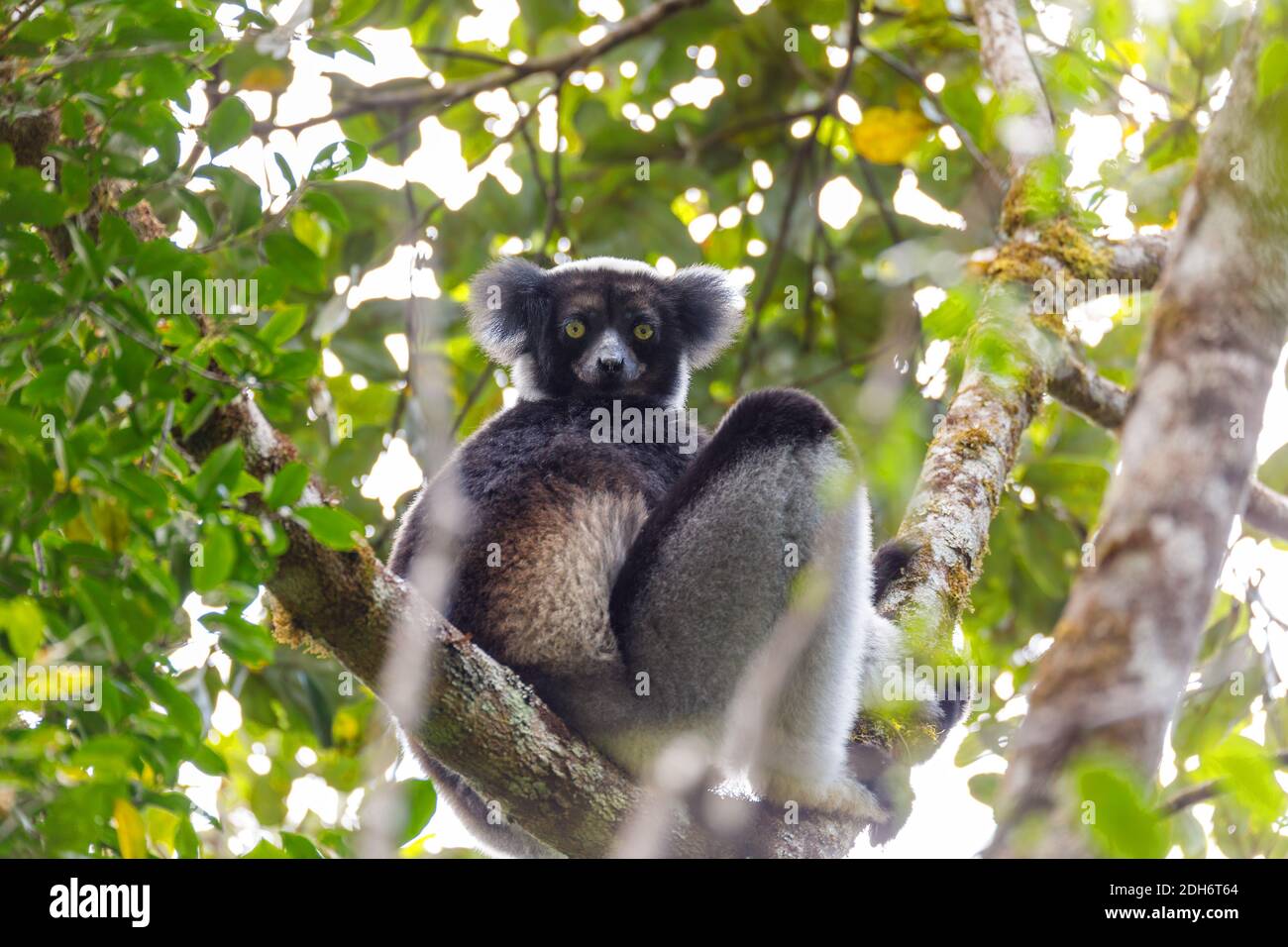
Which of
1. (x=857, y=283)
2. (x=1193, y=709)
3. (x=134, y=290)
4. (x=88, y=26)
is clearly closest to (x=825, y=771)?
(x=1193, y=709)

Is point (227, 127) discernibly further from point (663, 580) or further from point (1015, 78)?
point (1015, 78)

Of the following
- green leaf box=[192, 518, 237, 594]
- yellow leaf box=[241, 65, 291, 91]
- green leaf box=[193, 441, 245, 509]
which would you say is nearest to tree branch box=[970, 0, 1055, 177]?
green leaf box=[193, 441, 245, 509]

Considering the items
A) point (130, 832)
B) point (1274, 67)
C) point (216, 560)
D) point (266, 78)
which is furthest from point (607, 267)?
point (1274, 67)

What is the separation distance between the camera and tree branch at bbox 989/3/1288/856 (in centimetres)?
140

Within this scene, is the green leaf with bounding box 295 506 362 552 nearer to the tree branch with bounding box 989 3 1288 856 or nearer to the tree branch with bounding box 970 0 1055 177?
the tree branch with bounding box 989 3 1288 856

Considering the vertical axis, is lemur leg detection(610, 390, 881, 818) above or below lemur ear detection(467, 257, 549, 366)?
below

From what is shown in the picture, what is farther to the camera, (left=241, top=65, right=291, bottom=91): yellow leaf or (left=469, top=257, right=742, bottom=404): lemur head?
(left=241, top=65, right=291, bottom=91): yellow leaf

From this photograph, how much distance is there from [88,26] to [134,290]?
80cm

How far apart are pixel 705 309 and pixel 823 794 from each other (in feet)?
10.8

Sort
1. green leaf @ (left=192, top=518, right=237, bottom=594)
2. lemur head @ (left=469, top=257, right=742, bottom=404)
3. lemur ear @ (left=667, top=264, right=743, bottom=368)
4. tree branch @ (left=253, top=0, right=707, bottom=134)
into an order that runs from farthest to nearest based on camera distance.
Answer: tree branch @ (left=253, top=0, right=707, bottom=134) → lemur ear @ (left=667, top=264, right=743, bottom=368) → lemur head @ (left=469, top=257, right=742, bottom=404) → green leaf @ (left=192, top=518, right=237, bottom=594)

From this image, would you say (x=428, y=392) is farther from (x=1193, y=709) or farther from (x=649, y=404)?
(x=1193, y=709)

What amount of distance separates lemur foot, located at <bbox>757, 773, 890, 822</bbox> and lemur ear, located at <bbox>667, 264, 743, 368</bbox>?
300cm

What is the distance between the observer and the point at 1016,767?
1368 millimetres
